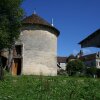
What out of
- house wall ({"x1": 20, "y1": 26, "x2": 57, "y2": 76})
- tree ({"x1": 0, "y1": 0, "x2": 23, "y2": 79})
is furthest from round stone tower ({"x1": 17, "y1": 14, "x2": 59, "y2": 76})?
tree ({"x1": 0, "y1": 0, "x2": 23, "y2": 79})

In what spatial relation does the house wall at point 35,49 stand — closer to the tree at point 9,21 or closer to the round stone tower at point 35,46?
the round stone tower at point 35,46

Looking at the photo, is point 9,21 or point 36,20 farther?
point 36,20

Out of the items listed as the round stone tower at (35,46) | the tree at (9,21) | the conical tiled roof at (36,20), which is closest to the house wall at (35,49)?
the round stone tower at (35,46)

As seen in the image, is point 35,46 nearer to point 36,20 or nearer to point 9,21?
point 36,20

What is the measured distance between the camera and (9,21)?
31906 millimetres

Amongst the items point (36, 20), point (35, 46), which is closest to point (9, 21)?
point (35, 46)

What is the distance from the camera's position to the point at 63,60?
387ft

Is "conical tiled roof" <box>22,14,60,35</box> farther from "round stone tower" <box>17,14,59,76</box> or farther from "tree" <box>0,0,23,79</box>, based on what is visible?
"tree" <box>0,0,23,79</box>

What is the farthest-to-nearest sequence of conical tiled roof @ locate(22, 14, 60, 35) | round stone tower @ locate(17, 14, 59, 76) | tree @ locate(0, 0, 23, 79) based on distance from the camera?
1. conical tiled roof @ locate(22, 14, 60, 35)
2. round stone tower @ locate(17, 14, 59, 76)
3. tree @ locate(0, 0, 23, 79)

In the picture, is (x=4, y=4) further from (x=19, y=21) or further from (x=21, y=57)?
(x=21, y=57)

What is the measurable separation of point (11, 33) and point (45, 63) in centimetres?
1806

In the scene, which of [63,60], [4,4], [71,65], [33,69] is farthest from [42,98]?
[63,60]

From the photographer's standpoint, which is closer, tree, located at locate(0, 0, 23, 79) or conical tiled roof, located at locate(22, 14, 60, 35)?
tree, located at locate(0, 0, 23, 79)

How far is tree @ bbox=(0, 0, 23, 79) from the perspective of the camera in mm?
30719
